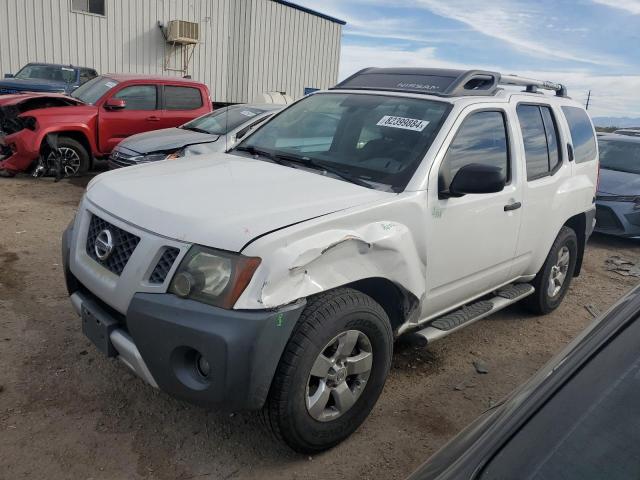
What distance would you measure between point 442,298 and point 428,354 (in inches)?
30.8

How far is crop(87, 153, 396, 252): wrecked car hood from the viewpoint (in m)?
2.45

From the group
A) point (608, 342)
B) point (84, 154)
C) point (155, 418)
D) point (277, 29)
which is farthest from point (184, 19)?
point (608, 342)

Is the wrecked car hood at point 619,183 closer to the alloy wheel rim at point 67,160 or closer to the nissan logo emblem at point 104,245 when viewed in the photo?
the nissan logo emblem at point 104,245

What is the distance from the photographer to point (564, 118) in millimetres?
4660

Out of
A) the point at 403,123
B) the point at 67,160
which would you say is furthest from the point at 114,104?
the point at 403,123

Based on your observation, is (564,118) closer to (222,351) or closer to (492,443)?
(222,351)

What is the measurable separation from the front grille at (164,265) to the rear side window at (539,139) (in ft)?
8.77

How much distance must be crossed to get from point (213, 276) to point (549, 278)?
11.0 ft

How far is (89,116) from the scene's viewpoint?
9.16 m

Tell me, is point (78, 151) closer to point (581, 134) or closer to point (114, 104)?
point (114, 104)

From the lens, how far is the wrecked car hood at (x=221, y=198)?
2445 millimetres

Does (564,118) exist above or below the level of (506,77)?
below

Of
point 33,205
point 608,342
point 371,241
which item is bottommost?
point 33,205

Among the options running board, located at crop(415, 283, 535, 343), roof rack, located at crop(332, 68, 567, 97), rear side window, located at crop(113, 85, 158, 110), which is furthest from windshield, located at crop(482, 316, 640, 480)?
rear side window, located at crop(113, 85, 158, 110)
